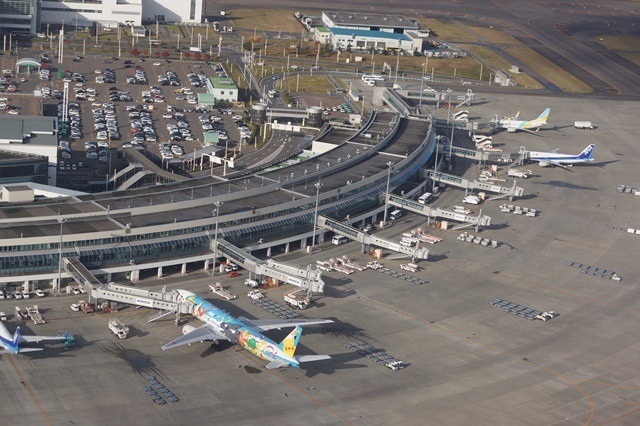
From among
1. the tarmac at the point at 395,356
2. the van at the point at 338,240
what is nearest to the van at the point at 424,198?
the tarmac at the point at 395,356

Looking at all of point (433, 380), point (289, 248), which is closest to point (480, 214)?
point (289, 248)

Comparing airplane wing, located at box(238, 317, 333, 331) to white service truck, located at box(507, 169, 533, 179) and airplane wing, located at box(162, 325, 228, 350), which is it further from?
white service truck, located at box(507, 169, 533, 179)

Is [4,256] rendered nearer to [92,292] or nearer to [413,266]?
[92,292]

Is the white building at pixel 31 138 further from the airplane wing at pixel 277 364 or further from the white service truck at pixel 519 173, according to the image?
the white service truck at pixel 519 173

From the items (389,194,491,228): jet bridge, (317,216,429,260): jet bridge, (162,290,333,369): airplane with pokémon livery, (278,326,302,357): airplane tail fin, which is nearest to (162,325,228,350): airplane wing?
(162,290,333,369): airplane with pokémon livery

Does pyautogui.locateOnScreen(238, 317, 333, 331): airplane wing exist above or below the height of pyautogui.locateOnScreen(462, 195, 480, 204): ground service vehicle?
below

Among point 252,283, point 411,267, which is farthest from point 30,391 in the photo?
point 411,267
